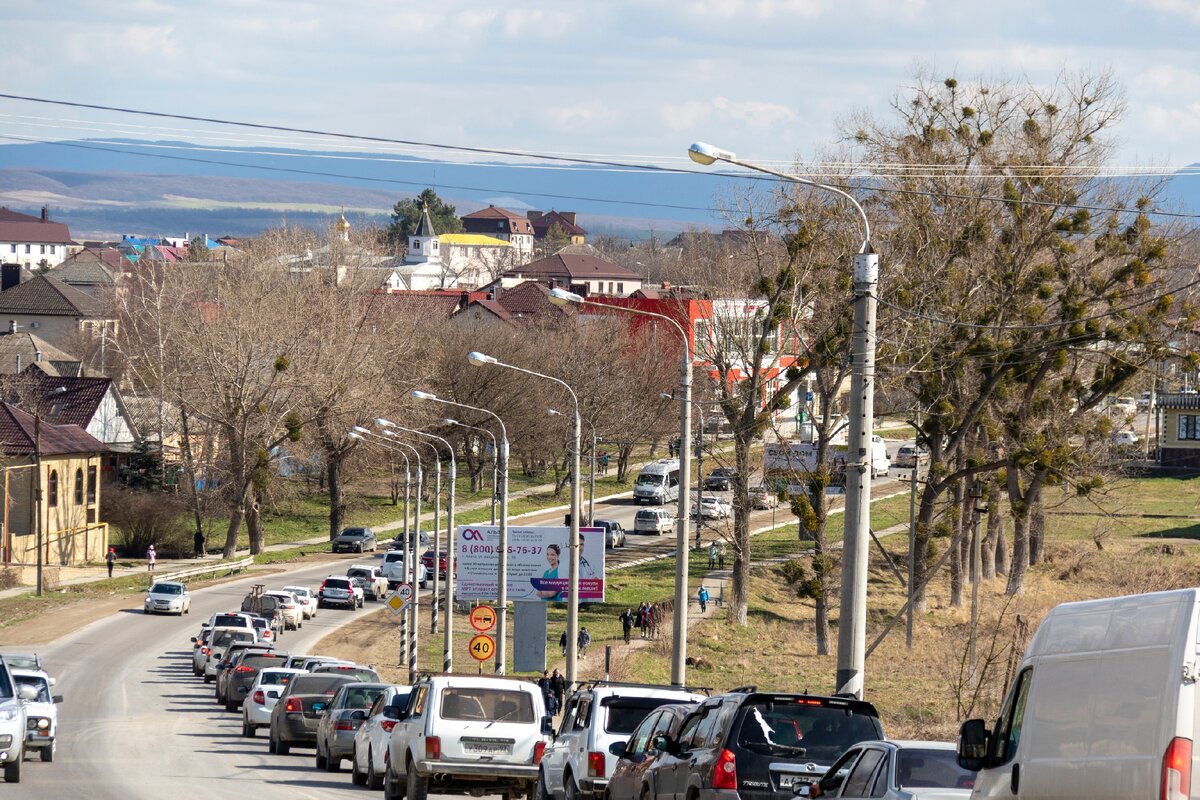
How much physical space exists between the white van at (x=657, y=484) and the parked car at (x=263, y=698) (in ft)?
194

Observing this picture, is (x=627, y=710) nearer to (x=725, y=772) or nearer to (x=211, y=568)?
(x=725, y=772)

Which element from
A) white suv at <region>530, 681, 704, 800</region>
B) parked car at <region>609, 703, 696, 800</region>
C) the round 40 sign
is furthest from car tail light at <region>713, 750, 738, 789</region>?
the round 40 sign

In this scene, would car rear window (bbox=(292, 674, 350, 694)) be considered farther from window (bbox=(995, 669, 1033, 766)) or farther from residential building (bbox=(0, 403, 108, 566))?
residential building (bbox=(0, 403, 108, 566))

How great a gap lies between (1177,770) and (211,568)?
70.9m

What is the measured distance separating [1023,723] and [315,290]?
274 ft

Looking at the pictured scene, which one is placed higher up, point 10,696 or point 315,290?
point 315,290

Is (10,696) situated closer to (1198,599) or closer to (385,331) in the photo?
(1198,599)

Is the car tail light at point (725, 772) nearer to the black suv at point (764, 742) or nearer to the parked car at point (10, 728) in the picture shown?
the black suv at point (764, 742)

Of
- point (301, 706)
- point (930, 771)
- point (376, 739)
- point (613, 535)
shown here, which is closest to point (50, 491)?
point (613, 535)

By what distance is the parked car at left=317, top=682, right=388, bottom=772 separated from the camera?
27484mm

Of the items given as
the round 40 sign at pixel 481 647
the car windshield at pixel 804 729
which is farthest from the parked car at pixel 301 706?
the car windshield at pixel 804 729

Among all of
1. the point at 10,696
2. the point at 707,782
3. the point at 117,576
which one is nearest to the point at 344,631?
the point at 117,576

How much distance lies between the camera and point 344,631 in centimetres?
6019

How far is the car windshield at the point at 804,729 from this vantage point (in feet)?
47.3
